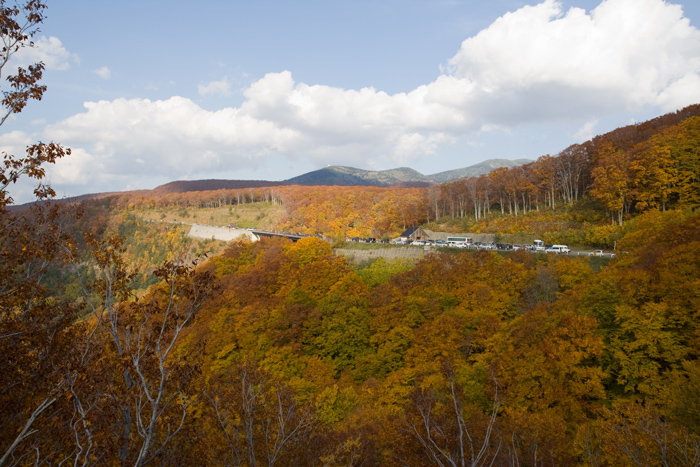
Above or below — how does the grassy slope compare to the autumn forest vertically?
above

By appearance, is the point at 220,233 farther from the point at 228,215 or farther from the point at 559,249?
the point at 559,249

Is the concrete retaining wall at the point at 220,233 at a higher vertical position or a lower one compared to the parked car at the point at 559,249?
higher

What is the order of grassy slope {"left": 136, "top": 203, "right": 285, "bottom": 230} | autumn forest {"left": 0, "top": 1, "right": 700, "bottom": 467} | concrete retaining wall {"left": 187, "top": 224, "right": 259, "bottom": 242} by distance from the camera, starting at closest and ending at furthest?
1. autumn forest {"left": 0, "top": 1, "right": 700, "bottom": 467}
2. concrete retaining wall {"left": 187, "top": 224, "right": 259, "bottom": 242}
3. grassy slope {"left": 136, "top": 203, "right": 285, "bottom": 230}

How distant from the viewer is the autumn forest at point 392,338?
22.3ft

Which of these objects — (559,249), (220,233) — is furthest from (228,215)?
(559,249)

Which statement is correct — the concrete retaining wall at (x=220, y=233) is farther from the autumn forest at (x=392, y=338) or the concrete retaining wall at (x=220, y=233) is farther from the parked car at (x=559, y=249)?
the parked car at (x=559, y=249)

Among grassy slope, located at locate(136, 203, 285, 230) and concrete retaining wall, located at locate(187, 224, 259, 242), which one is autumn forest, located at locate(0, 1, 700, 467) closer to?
concrete retaining wall, located at locate(187, 224, 259, 242)

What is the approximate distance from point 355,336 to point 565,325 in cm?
1496

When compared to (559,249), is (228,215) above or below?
above

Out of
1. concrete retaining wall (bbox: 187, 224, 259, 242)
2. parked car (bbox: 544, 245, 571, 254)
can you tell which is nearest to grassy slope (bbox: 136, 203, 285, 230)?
concrete retaining wall (bbox: 187, 224, 259, 242)

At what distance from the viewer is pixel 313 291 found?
3850 cm

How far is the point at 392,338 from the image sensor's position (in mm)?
28359

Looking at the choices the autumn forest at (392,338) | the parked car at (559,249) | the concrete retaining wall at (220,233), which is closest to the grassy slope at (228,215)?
the concrete retaining wall at (220,233)

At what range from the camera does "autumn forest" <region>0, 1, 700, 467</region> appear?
6797 millimetres
